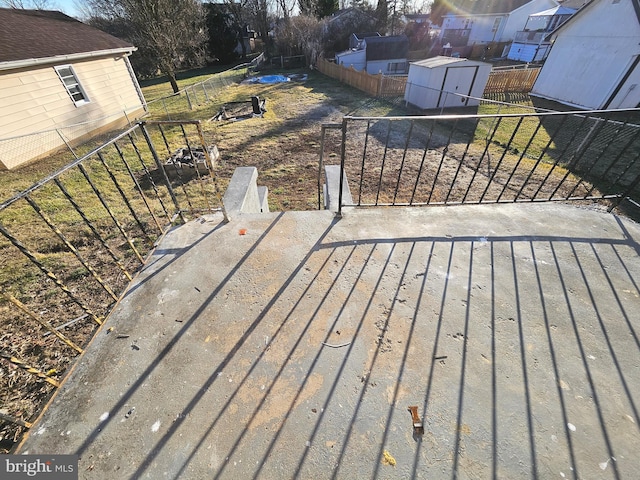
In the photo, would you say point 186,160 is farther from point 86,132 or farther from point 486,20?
point 486,20

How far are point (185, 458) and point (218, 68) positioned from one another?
117 feet

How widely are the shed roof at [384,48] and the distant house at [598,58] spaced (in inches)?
475

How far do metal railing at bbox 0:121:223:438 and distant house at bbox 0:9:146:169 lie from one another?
11.1ft

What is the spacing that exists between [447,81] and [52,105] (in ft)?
50.6

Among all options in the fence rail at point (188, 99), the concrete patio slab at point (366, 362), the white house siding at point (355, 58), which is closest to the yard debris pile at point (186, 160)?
the concrete patio slab at point (366, 362)

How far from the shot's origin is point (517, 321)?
7.06 feet

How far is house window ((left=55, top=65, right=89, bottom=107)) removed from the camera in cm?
921

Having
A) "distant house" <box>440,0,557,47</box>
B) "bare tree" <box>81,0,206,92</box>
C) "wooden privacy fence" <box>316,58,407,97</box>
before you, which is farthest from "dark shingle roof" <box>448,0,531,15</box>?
"bare tree" <box>81,0,206,92</box>

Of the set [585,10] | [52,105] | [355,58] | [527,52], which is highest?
[585,10]

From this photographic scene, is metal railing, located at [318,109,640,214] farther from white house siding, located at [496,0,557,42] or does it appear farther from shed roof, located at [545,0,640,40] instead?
white house siding, located at [496,0,557,42]

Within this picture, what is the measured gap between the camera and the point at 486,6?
30.0 metres

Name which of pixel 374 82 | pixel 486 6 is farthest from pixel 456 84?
pixel 486 6

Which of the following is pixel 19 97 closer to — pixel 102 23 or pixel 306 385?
pixel 306 385

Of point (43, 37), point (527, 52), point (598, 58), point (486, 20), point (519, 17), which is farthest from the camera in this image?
point (486, 20)
